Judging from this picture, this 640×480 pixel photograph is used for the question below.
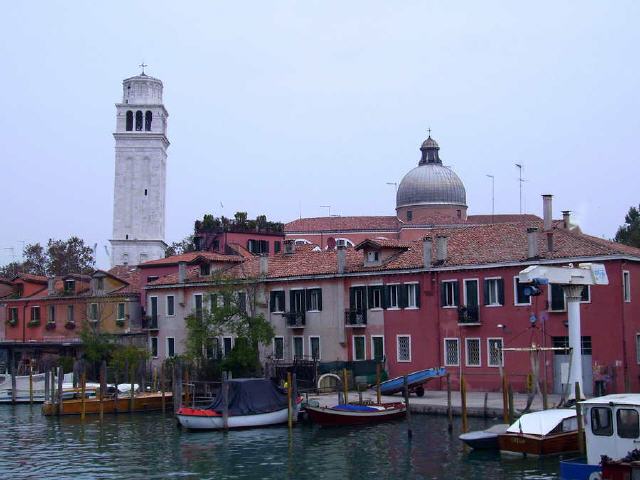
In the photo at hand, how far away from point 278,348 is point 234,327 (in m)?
2.86

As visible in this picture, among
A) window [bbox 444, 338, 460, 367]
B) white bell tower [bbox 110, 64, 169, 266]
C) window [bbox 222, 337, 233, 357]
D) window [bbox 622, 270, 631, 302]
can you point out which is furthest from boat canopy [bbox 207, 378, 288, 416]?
white bell tower [bbox 110, 64, 169, 266]

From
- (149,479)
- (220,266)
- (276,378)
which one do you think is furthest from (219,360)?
(149,479)

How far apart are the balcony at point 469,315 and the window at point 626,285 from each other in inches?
244

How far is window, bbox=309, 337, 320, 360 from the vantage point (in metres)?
48.8

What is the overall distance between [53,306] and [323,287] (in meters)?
21.7

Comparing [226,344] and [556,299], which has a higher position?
[556,299]

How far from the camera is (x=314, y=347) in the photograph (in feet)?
161

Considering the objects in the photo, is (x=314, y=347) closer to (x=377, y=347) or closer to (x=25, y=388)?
(x=377, y=347)

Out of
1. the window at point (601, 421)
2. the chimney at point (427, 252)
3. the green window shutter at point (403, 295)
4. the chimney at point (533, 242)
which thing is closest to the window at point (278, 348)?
the green window shutter at point (403, 295)

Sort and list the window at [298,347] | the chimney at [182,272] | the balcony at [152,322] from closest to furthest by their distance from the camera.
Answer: the window at [298,347] < the chimney at [182,272] < the balcony at [152,322]

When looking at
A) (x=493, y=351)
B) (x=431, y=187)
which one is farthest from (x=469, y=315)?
(x=431, y=187)

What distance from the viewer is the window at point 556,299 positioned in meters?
39.9

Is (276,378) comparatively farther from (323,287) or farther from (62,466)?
(62,466)

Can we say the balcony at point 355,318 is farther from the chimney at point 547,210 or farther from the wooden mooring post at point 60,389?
the wooden mooring post at point 60,389
